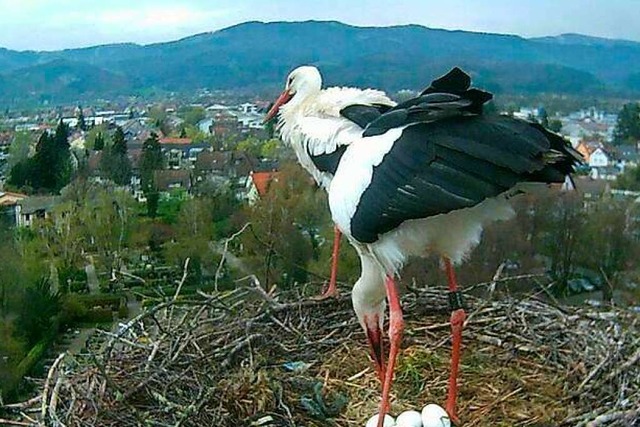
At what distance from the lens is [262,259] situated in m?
4.82

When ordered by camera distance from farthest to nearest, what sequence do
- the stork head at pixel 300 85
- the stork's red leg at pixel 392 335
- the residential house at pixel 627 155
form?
the residential house at pixel 627 155 → the stork head at pixel 300 85 → the stork's red leg at pixel 392 335

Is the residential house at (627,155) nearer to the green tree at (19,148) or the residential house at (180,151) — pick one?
the residential house at (180,151)

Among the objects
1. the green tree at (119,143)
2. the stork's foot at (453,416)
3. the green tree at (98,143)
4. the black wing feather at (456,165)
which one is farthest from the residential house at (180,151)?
the black wing feather at (456,165)

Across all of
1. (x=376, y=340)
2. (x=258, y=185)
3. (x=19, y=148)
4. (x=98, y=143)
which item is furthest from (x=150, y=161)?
(x=376, y=340)

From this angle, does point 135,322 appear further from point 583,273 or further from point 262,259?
point 583,273

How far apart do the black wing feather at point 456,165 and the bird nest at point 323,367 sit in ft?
2.31

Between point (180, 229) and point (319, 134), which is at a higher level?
point (319, 134)

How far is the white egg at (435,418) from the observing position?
7.10 feet

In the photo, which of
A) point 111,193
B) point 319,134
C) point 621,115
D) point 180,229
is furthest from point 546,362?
point 621,115

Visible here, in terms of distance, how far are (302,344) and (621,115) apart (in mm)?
11814

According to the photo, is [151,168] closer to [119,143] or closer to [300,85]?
[119,143]

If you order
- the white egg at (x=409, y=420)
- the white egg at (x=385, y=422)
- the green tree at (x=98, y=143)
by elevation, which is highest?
the white egg at (x=409, y=420)

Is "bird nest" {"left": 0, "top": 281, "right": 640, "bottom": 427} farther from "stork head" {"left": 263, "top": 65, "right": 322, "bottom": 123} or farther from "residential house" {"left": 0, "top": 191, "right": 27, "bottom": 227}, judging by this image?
"residential house" {"left": 0, "top": 191, "right": 27, "bottom": 227}

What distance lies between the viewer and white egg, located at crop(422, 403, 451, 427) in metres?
2.16
